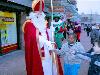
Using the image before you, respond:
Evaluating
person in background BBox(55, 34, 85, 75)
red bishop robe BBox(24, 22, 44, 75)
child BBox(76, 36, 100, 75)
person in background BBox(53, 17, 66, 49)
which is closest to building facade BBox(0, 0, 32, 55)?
person in background BBox(53, 17, 66, 49)

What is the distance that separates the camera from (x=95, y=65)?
6.59m

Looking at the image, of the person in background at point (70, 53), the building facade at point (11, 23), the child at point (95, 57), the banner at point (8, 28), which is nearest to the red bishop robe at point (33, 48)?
Answer: the person in background at point (70, 53)

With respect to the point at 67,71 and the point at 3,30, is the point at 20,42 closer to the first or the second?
the point at 3,30

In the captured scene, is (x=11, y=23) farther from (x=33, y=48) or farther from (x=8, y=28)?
(x=33, y=48)

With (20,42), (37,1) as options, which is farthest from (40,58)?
(20,42)

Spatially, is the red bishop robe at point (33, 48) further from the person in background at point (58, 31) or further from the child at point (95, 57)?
the person in background at point (58, 31)

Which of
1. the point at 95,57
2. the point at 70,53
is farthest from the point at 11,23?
the point at 95,57

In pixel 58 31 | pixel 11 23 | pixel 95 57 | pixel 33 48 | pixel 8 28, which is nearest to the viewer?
→ pixel 95 57

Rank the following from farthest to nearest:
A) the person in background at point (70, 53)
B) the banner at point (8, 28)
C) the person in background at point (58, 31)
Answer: the person in background at point (58, 31) < the banner at point (8, 28) < the person in background at point (70, 53)

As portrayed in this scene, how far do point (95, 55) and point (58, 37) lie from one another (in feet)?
34.2

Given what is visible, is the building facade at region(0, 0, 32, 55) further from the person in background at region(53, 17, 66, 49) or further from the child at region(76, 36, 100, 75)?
the child at region(76, 36, 100, 75)

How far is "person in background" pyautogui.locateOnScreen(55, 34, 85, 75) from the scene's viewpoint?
7312 mm

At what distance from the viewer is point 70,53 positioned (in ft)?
24.3

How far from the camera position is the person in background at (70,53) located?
7.31 meters
